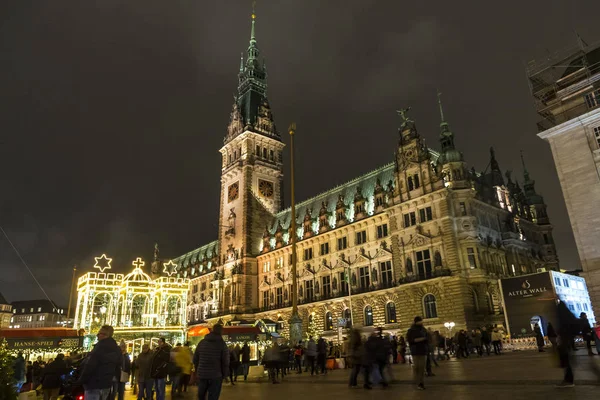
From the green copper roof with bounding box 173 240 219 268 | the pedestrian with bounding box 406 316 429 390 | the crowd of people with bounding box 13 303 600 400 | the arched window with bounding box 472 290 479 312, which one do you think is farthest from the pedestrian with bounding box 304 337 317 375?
the green copper roof with bounding box 173 240 219 268

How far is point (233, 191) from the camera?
260 ft

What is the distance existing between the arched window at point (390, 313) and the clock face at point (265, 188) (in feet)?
117

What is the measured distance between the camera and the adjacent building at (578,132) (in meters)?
33.3

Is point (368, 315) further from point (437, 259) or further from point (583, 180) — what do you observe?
point (583, 180)

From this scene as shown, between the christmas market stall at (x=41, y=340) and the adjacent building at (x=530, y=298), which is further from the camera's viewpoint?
the adjacent building at (x=530, y=298)

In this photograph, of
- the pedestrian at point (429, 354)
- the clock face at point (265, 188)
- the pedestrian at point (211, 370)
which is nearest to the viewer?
the pedestrian at point (211, 370)

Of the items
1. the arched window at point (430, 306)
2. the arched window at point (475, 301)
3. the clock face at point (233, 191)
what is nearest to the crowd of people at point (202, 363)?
the arched window at point (430, 306)

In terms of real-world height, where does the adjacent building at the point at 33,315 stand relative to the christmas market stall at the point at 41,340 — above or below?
above

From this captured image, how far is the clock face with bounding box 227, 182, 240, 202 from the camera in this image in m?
78.0

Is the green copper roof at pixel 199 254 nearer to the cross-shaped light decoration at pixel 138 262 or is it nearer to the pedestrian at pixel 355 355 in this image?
the cross-shaped light decoration at pixel 138 262

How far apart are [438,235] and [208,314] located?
158ft

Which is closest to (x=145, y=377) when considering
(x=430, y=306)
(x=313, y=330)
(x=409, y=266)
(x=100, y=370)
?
(x=100, y=370)

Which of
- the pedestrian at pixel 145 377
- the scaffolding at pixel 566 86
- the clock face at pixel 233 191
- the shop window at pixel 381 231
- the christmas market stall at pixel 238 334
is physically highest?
the clock face at pixel 233 191

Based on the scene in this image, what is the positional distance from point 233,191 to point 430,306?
148ft
